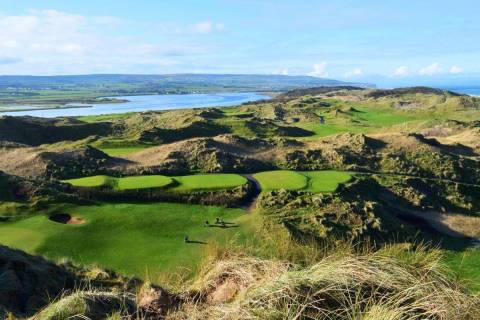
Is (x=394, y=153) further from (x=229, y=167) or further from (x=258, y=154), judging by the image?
(x=229, y=167)

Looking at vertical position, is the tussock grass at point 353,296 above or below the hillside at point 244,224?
above

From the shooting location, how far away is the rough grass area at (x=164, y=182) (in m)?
29.2

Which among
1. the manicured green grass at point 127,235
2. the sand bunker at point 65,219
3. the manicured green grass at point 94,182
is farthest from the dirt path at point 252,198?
the sand bunker at point 65,219

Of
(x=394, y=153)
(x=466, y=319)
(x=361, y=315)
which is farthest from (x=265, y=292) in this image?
(x=394, y=153)

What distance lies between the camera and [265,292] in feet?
17.5

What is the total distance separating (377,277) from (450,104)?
4320 inches

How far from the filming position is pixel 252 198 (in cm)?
2952

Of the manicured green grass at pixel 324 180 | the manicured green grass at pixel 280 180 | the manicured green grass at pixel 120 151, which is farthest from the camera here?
the manicured green grass at pixel 120 151

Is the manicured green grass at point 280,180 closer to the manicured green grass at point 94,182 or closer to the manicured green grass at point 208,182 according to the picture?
the manicured green grass at point 208,182

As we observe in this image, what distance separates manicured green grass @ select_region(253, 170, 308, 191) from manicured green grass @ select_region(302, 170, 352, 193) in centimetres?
49

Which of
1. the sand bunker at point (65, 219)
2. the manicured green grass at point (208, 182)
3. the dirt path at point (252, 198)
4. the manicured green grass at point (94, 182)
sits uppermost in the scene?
the manicured green grass at point (94, 182)

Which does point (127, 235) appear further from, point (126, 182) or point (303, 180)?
point (303, 180)

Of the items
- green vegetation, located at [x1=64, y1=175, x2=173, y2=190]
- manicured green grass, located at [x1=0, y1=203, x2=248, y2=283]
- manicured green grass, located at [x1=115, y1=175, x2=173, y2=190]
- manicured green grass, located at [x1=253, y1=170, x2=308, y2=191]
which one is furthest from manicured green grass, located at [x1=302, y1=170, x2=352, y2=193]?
green vegetation, located at [x1=64, y1=175, x2=173, y2=190]

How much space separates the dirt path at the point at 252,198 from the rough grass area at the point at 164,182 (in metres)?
0.80
